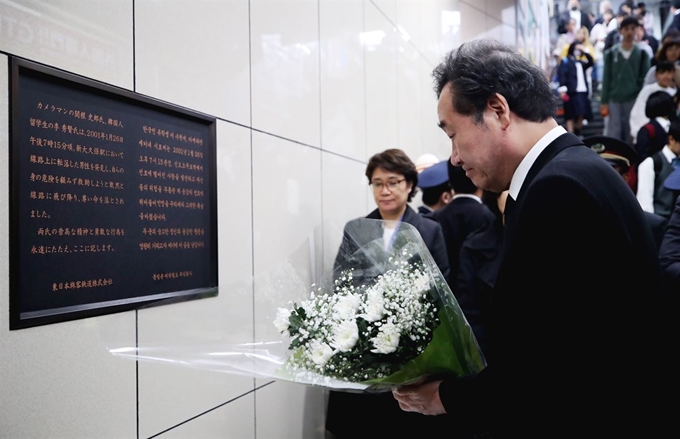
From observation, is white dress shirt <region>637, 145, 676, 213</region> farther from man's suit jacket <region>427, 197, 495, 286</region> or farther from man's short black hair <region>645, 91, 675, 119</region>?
man's suit jacket <region>427, 197, 495, 286</region>

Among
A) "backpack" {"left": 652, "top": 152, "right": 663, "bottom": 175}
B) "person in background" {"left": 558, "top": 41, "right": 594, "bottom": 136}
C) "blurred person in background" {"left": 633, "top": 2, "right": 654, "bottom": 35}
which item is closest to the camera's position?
"backpack" {"left": 652, "top": 152, "right": 663, "bottom": 175}

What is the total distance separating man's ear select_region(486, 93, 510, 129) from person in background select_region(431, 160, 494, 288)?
1822 millimetres

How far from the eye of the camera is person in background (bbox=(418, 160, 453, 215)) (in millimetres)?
3658

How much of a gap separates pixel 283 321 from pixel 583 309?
27.6 inches

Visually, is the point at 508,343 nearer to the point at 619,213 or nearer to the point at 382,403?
the point at 619,213

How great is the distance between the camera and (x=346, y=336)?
1.27 m

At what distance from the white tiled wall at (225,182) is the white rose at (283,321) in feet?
0.17

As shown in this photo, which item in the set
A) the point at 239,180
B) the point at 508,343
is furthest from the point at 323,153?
the point at 508,343

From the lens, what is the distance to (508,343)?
3.59 ft

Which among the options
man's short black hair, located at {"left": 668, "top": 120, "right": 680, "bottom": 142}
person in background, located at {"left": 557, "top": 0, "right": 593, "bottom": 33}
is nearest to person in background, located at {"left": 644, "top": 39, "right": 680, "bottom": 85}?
man's short black hair, located at {"left": 668, "top": 120, "right": 680, "bottom": 142}

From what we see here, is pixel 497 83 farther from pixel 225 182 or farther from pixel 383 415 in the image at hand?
pixel 383 415

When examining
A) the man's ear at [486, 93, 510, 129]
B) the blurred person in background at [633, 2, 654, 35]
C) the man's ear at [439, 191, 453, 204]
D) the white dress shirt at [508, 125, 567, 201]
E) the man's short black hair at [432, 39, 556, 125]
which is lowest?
the white dress shirt at [508, 125, 567, 201]

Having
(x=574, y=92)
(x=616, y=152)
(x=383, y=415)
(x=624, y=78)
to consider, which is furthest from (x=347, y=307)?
(x=574, y=92)

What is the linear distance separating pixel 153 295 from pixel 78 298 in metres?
0.28
